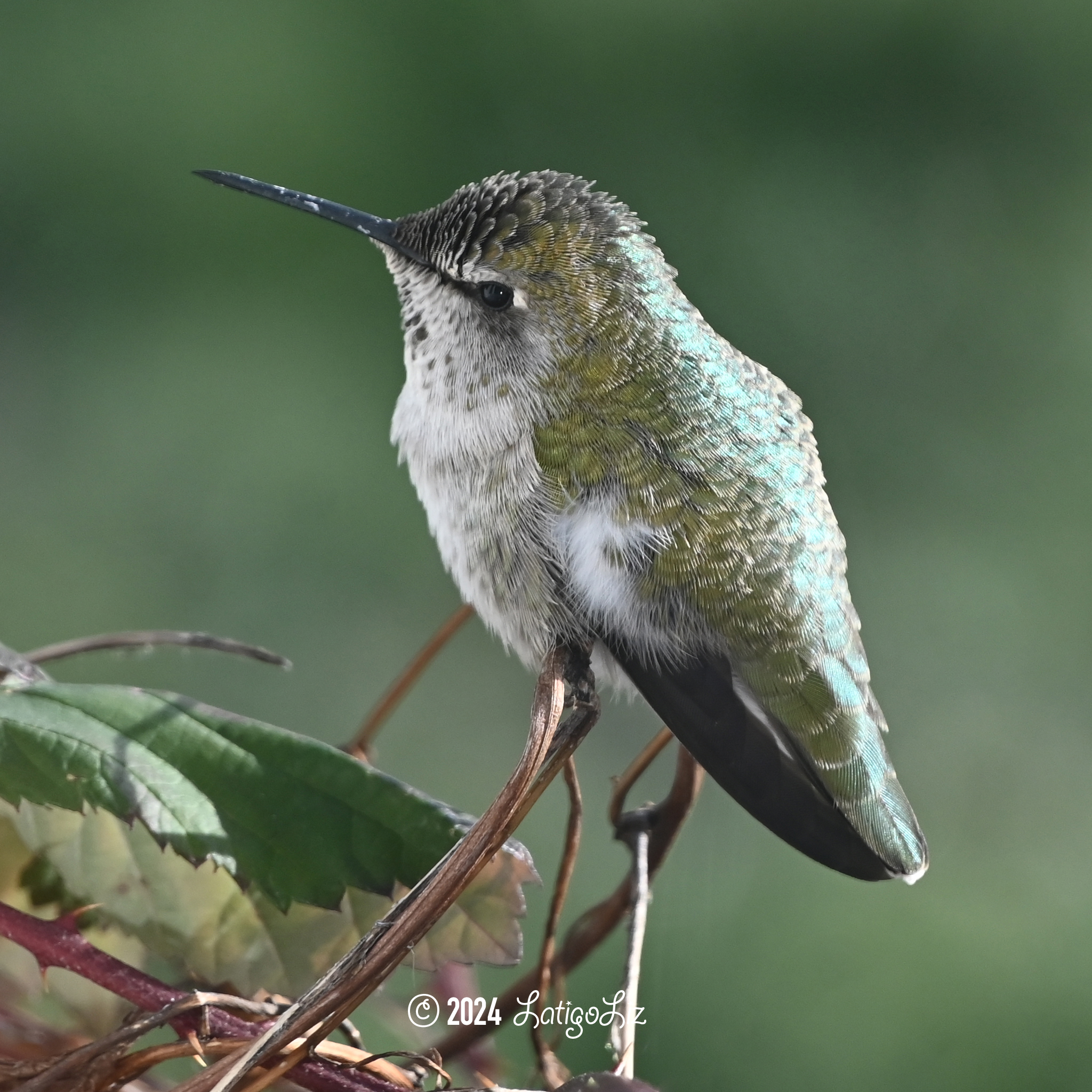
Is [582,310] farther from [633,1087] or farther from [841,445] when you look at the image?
[841,445]

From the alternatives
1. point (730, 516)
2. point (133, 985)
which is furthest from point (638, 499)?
point (133, 985)

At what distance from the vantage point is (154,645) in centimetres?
66

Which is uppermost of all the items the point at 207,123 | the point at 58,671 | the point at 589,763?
the point at 207,123

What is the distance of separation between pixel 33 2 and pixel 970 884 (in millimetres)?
2545

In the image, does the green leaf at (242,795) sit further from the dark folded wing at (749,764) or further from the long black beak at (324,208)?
the long black beak at (324,208)

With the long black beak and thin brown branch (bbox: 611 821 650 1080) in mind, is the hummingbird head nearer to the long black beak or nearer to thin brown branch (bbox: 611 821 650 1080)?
the long black beak

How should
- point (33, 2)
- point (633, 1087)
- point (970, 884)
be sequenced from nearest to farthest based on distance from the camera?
1. point (633, 1087)
2. point (970, 884)
3. point (33, 2)

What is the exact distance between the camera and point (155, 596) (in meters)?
2.31

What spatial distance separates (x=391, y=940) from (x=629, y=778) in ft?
0.68

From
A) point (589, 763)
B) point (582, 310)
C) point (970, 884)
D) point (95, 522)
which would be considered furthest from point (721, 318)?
point (582, 310)

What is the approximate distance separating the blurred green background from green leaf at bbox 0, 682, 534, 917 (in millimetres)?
1540

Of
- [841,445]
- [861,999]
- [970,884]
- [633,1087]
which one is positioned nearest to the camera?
[633,1087]

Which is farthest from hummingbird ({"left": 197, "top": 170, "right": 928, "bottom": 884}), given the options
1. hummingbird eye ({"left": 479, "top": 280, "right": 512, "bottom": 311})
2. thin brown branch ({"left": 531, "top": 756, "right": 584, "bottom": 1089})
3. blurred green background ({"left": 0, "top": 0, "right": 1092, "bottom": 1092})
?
blurred green background ({"left": 0, "top": 0, "right": 1092, "bottom": 1092})

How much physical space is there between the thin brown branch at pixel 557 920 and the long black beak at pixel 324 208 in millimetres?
411
